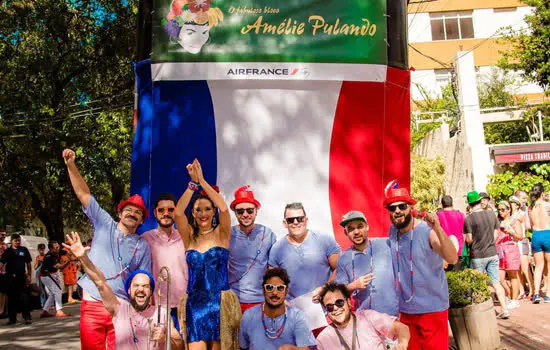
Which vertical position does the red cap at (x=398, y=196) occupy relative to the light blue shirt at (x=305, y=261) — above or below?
above

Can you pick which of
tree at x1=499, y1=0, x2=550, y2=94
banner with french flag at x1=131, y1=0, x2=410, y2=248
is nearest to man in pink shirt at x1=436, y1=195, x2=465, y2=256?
banner with french flag at x1=131, y1=0, x2=410, y2=248

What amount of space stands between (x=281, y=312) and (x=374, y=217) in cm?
167

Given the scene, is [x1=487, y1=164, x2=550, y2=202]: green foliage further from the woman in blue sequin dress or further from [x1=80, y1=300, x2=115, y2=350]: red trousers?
[x1=80, y1=300, x2=115, y2=350]: red trousers

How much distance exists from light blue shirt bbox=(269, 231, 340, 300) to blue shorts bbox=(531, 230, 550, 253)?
565cm

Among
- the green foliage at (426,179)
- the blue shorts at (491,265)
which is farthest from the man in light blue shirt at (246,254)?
the green foliage at (426,179)

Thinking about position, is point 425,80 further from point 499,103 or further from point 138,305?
point 138,305

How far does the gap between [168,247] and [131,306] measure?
31.0 inches

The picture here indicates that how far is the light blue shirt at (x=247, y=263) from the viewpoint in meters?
5.16

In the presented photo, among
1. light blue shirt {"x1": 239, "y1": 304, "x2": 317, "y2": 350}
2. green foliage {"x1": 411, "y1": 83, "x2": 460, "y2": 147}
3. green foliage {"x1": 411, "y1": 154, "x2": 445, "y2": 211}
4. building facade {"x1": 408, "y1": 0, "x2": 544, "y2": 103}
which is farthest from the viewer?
building facade {"x1": 408, "y1": 0, "x2": 544, "y2": 103}

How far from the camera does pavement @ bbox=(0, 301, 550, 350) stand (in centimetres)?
742

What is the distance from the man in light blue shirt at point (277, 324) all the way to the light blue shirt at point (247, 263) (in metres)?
0.55

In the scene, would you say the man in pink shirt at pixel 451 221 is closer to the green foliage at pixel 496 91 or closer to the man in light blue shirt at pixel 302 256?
the man in light blue shirt at pixel 302 256

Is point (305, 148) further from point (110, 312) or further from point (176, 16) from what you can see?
point (110, 312)

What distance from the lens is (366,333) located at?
171 inches
